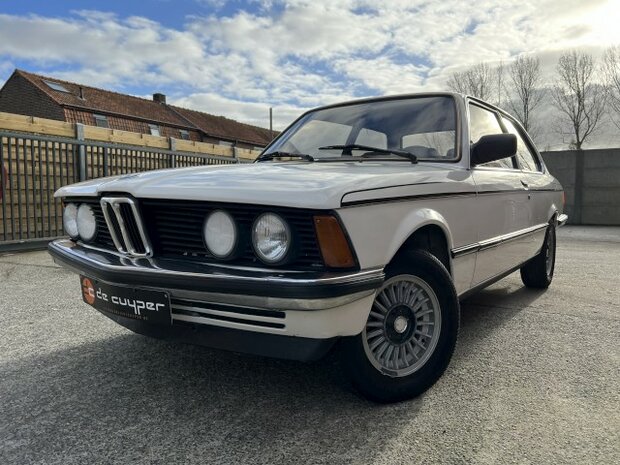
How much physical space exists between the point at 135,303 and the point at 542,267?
159 inches

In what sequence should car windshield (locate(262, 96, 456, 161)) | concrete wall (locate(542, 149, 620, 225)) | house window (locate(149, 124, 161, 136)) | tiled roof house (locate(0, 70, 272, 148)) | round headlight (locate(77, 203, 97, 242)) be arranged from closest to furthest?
1. round headlight (locate(77, 203, 97, 242))
2. car windshield (locate(262, 96, 456, 161))
3. concrete wall (locate(542, 149, 620, 225))
4. tiled roof house (locate(0, 70, 272, 148))
5. house window (locate(149, 124, 161, 136))

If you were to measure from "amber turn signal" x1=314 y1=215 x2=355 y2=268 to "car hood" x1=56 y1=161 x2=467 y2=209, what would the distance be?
0.06m

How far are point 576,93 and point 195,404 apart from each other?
2952 centimetres

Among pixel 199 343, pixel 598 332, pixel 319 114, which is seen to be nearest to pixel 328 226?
pixel 199 343

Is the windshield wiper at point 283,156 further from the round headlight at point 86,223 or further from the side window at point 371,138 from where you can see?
the round headlight at point 86,223

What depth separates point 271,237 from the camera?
190 cm

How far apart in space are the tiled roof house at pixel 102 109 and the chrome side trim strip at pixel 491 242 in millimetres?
27898

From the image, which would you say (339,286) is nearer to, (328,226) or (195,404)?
(328,226)

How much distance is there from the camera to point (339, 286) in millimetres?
1787

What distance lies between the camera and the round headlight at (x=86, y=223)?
105 inches

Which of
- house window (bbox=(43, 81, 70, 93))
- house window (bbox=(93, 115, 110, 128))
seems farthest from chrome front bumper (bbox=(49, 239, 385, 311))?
house window (bbox=(43, 81, 70, 93))

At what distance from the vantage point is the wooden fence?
23.0 ft

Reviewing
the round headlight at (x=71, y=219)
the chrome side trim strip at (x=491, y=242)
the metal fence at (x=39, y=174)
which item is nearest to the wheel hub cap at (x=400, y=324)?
the chrome side trim strip at (x=491, y=242)

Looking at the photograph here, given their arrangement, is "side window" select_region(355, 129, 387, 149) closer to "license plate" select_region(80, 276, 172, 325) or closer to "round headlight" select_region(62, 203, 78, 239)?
"license plate" select_region(80, 276, 172, 325)
